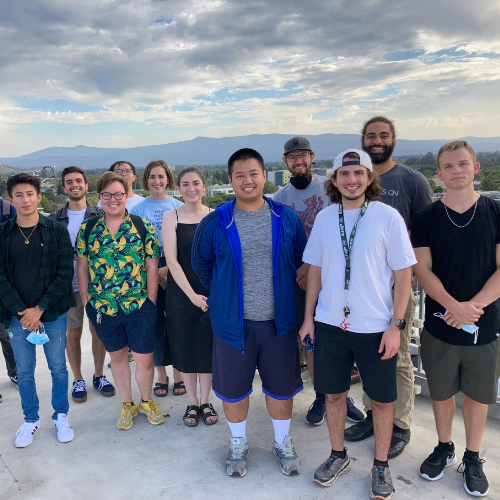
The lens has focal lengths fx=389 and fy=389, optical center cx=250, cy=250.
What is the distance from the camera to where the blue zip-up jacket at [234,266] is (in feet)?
8.30

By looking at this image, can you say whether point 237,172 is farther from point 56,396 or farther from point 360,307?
point 56,396

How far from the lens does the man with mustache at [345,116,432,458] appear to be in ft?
9.24

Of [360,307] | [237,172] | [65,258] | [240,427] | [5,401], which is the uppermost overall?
[237,172]

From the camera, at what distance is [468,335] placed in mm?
2389

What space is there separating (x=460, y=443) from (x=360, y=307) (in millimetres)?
1578

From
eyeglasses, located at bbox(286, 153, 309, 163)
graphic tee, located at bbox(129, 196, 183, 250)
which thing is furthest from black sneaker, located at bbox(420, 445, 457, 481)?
graphic tee, located at bbox(129, 196, 183, 250)

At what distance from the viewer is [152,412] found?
3.39 metres

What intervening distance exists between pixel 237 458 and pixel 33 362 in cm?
186

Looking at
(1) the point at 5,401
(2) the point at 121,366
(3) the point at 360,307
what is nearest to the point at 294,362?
(3) the point at 360,307

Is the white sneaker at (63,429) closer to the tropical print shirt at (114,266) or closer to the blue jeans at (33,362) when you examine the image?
the blue jeans at (33,362)

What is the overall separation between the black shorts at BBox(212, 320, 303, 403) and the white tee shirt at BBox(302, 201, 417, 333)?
366 mm

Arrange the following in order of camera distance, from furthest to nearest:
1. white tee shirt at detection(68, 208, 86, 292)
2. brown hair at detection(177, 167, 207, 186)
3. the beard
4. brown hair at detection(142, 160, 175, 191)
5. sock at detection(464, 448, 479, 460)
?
brown hair at detection(142, 160, 175, 191) → white tee shirt at detection(68, 208, 86, 292) → brown hair at detection(177, 167, 207, 186) → the beard → sock at detection(464, 448, 479, 460)

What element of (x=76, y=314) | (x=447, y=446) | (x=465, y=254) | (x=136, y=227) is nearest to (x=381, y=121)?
(x=465, y=254)

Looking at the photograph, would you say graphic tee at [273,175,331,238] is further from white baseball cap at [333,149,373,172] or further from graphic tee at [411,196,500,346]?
graphic tee at [411,196,500,346]
